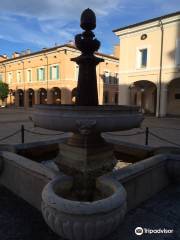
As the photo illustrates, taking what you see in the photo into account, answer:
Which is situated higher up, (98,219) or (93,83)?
(93,83)

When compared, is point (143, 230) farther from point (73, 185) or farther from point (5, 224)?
point (5, 224)

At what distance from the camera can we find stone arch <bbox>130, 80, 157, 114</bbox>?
2335 centimetres

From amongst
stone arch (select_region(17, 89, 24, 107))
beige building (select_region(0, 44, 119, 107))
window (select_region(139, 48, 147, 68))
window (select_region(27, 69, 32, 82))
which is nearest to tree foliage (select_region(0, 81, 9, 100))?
A: beige building (select_region(0, 44, 119, 107))

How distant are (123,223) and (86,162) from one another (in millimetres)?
1024

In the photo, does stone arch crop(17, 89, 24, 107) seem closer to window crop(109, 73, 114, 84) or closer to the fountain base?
window crop(109, 73, 114, 84)

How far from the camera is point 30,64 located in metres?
32.7

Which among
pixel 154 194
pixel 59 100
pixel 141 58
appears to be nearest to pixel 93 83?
pixel 154 194

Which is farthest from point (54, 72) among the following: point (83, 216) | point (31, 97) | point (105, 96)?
point (83, 216)

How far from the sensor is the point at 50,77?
30219 mm

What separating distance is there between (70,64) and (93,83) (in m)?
25.3

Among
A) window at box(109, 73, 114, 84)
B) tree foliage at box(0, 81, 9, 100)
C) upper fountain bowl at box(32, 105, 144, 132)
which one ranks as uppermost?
window at box(109, 73, 114, 84)

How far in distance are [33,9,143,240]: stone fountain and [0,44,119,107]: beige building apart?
81.5 ft

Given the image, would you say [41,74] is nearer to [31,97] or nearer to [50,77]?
[50,77]

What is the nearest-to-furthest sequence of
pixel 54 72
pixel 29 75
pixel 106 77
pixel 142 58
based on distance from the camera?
pixel 142 58, pixel 54 72, pixel 106 77, pixel 29 75
